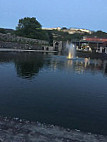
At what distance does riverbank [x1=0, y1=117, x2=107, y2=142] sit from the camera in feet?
24.1

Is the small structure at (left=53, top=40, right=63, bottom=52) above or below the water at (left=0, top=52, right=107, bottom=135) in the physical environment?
above

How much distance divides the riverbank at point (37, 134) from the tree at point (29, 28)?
118069 mm

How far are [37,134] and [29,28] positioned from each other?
122m

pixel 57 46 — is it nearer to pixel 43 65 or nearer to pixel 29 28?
pixel 29 28

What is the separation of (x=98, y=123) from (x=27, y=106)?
5.16 meters

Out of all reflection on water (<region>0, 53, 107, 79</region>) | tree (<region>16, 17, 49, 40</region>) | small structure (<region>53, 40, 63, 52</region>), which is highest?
tree (<region>16, 17, 49, 40</region>)

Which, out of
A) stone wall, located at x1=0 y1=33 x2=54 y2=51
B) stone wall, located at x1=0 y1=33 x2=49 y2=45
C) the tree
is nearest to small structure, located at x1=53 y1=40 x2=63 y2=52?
the tree

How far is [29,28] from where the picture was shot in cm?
12350

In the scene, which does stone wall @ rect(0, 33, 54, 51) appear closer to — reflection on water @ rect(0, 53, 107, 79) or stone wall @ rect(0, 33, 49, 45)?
stone wall @ rect(0, 33, 49, 45)

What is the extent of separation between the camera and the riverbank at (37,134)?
7.34 meters

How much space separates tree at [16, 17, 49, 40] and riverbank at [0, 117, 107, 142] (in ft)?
387

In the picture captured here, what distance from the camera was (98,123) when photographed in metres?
10.6

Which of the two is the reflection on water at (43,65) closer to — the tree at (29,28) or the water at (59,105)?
the water at (59,105)

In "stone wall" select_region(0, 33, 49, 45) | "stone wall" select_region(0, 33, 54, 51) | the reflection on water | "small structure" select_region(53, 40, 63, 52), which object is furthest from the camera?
"small structure" select_region(53, 40, 63, 52)
